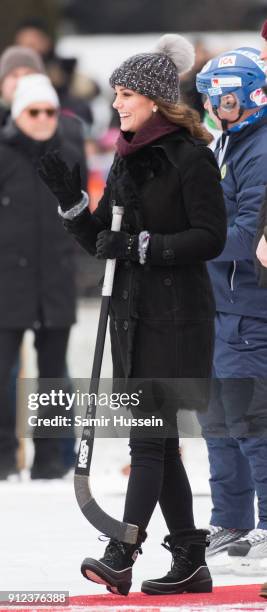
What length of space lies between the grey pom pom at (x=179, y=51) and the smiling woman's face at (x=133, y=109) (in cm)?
119

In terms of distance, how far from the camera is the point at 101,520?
5082 millimetres

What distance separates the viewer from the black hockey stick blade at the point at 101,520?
4992 mm

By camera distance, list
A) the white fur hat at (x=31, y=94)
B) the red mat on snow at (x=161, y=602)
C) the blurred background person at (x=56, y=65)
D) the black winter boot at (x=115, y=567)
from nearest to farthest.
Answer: the red mat on snow at (x=161, y=602) < the black winter boot at (x=115, y=567) < the white fur hat at (x=31, y=94) < the blurred background person at (x=56, y=65)

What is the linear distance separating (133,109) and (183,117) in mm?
162

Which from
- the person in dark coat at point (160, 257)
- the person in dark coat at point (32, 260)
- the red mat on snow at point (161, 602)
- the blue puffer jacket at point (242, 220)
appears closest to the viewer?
the red mat on snow at point (161, 602)

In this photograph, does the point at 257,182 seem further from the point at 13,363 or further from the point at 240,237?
the point at 13,363

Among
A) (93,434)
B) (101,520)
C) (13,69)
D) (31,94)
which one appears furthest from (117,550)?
(13,69)

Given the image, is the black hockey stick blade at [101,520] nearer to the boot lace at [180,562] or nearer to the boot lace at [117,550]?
the boot lace at [117,550]

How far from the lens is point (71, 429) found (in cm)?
571

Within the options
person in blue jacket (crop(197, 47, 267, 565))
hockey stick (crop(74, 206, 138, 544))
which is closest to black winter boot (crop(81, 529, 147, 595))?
hockey stick (crop(74, 206, 138, 544))

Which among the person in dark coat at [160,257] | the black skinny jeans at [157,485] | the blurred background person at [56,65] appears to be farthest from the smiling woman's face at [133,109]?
the blurred background person at [56,65]

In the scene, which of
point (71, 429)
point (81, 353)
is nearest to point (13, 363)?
point (71, 429)

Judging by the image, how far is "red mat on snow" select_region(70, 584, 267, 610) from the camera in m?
4.89

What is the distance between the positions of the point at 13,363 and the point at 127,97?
9.87ft
